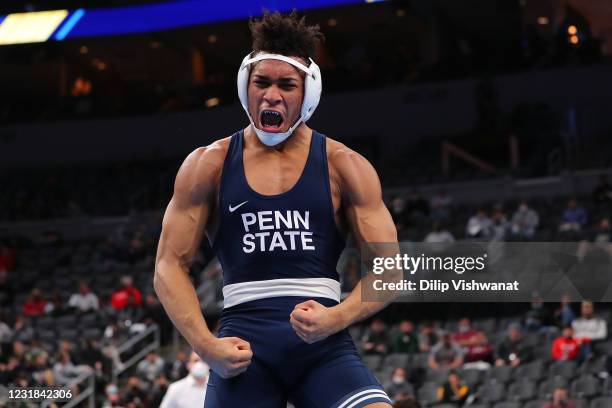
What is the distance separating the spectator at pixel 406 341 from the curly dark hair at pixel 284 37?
35.9 feet

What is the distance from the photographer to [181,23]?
94.7 ft

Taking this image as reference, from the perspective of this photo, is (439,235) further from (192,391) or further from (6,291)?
(192,391)

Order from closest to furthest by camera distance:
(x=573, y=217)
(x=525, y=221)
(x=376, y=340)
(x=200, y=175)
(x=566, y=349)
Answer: (x=200, y=175), (x=566, y=349), (x=376, y=340), (x=573, y=217), (x=525, y=221)

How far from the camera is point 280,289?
14.4 feet

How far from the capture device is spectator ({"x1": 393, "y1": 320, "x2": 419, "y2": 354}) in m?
15.2

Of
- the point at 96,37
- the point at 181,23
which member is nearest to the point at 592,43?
the point at 181,23

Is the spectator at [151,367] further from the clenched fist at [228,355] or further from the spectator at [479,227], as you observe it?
the clenched fist at [228,355]

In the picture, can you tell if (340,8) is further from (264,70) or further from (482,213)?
(264,70)

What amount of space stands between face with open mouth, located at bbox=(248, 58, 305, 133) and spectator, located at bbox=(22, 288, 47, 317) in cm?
1589

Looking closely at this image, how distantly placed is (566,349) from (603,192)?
6.19m

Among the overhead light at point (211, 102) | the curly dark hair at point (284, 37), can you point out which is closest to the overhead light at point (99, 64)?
the overhead light at point (211, 102)

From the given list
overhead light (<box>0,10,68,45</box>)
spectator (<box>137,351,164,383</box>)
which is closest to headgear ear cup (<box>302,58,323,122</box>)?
spectator (<box>137,351,164,383</box>)

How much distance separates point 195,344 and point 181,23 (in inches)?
994

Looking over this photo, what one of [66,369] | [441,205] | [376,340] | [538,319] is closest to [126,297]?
[66,369]
